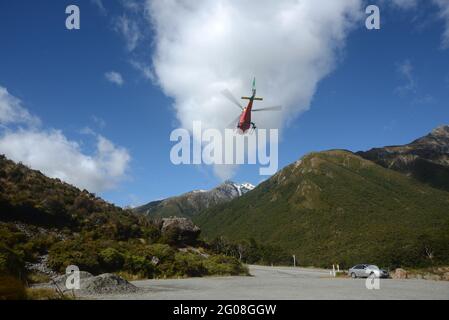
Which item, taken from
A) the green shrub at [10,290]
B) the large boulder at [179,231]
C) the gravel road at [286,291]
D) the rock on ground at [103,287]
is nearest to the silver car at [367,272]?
the gravel road at [286,291]

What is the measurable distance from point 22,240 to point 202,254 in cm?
2215

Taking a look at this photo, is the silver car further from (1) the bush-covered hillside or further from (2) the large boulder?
(1) the bush-covered hillside

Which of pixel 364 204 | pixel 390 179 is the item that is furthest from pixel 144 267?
pixel 390 179

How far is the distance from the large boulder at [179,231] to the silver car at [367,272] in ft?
75.4

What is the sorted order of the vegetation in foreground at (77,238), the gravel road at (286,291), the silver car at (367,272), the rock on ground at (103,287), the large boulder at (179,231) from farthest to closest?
the large boulder at (179,231)
the silver car at (367,272)
the vegetation in foreground at (77,238)
the rock on ground at (103,287)
the gravel road at (286,291)

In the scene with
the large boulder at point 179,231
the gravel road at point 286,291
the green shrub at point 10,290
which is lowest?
the gravel road at point 286,291

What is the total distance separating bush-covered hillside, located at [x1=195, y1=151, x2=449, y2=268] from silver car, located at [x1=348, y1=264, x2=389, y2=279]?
120ft

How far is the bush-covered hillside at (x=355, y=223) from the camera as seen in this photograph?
83.9 metres

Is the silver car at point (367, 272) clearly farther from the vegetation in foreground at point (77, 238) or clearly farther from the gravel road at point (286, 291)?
the vegetation in foreground at point (77, 238)

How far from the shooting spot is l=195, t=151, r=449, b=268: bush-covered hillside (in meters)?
83.9

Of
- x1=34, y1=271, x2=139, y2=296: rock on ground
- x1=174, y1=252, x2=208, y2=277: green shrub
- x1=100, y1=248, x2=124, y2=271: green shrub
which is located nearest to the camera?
x1=34, y1=271, x2=139, y2=296: rock on ground

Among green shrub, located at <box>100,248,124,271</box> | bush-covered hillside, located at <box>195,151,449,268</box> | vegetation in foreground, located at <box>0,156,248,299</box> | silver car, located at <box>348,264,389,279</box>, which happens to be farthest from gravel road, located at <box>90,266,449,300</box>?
bush-covered hillside, located at <box>195,151,449,268</box>
